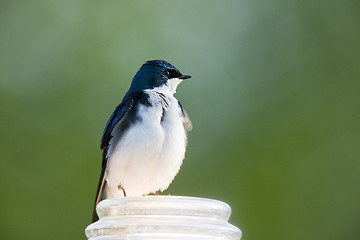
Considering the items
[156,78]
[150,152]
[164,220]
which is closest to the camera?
[164,220]

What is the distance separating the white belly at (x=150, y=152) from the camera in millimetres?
2256

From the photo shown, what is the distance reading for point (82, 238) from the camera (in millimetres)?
3842

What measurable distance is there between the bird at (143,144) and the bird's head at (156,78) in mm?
118

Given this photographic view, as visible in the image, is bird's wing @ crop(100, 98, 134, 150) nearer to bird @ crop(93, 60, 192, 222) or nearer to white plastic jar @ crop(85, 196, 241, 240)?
bird @ crop(93, 60, 192, 222)

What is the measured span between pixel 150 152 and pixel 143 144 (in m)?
Result: 0.06

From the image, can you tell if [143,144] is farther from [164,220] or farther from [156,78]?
[164,220]

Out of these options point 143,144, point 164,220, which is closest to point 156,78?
point 143,144

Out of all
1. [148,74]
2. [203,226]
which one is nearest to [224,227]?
[203,226]

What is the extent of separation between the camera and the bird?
2.26 m

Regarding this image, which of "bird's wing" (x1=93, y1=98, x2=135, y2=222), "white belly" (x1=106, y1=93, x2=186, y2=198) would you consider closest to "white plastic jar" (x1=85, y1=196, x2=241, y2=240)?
"white belly" (x1=106, y1=93, x2=186, y2=198)

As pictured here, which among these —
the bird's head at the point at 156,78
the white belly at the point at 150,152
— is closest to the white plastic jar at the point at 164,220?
the white belly at the point at 150,152

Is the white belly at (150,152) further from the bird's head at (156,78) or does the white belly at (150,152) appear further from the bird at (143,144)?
the bird's head at (156,78)

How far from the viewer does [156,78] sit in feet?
8.73

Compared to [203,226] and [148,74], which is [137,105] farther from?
[203,226]
